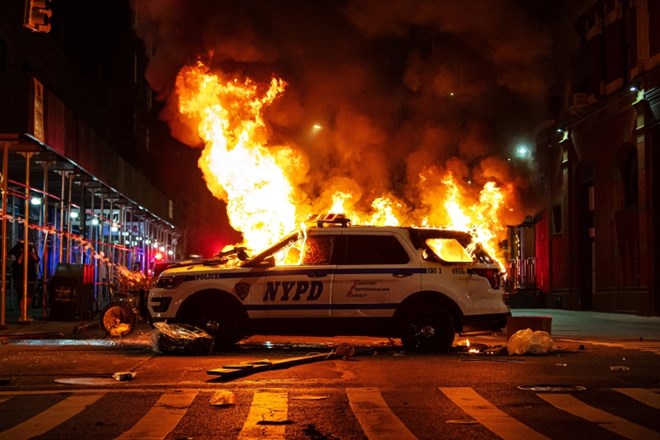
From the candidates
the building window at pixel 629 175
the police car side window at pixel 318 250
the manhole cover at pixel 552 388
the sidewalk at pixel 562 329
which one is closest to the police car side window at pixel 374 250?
the police car side window at pixel 318 250

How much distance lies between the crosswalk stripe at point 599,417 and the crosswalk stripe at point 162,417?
3.53m

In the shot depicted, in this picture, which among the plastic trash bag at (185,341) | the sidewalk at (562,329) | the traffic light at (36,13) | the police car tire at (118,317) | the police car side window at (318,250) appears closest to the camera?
the plastic trash bag at (185,341)

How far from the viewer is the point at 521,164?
3606cm

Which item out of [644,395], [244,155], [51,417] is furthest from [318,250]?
[244,155]

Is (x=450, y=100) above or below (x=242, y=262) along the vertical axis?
above

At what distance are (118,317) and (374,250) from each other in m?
6.16

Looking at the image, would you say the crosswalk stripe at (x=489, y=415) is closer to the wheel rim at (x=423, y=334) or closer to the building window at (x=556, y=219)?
the wheel rim at (x=423, y=334)

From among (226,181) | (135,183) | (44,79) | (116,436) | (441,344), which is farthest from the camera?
(135,183)

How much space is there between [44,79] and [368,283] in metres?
18.7

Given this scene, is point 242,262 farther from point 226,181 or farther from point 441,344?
point 226,181

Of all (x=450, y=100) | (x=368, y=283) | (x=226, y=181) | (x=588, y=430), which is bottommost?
(x=588, y=430)

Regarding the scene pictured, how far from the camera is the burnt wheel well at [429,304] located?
1308cm

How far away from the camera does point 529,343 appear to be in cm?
1305

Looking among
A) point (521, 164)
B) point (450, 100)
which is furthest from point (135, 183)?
point (521, 164)
